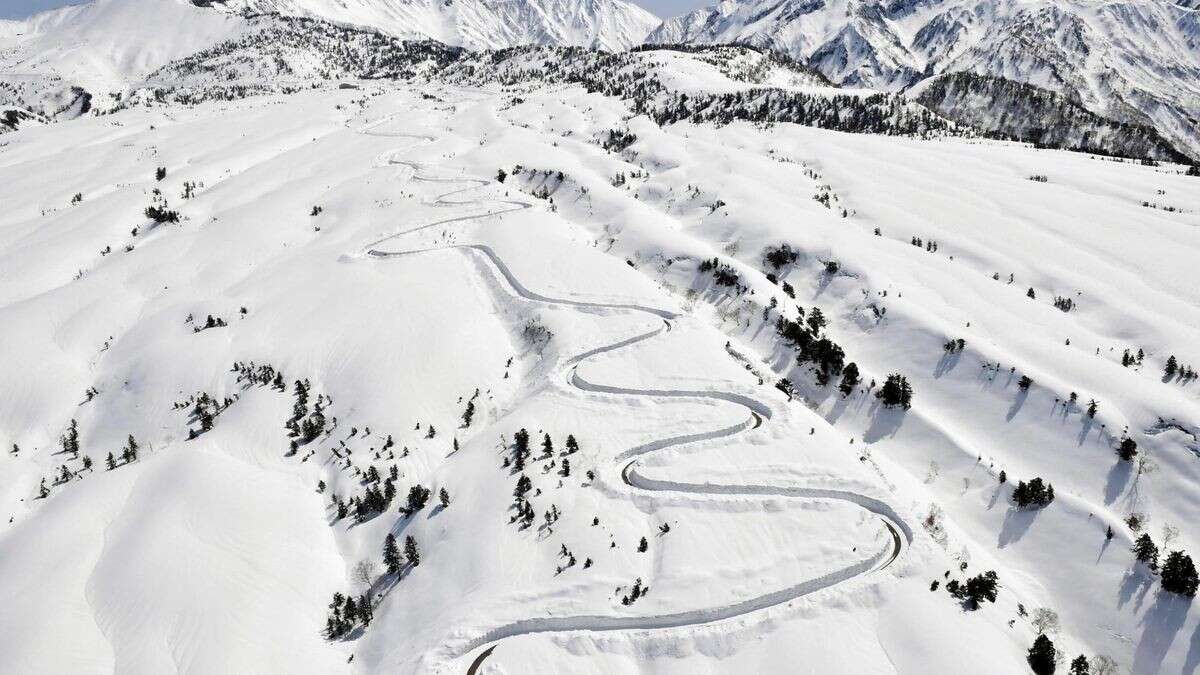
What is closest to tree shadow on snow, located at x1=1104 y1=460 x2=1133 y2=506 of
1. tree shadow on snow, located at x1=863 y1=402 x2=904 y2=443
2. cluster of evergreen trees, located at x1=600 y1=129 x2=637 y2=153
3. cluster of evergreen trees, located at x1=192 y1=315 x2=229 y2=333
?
tree shadow on snow, located at x1=863 y1=402 x2=904 y2=443

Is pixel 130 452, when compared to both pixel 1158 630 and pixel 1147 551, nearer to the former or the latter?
pixel 1158 630

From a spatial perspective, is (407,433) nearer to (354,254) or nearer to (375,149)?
(354,254)

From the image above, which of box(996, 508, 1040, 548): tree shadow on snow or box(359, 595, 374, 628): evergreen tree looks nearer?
box(359, 595, 374, 628): evergreen tree

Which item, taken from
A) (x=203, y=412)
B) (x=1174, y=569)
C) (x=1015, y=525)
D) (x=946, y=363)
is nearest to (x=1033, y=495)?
(x=1015, y=525)

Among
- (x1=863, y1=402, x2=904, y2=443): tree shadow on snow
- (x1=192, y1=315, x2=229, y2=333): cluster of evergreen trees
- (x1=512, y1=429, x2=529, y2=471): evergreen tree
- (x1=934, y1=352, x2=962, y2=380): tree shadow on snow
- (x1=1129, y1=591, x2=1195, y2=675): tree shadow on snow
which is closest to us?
(x1=1129, y1=591, x2=1195, y2=675): tree shadow on snow

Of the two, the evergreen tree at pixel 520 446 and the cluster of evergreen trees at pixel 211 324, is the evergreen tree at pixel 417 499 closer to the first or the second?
the evergreen tree at pixel 520 446

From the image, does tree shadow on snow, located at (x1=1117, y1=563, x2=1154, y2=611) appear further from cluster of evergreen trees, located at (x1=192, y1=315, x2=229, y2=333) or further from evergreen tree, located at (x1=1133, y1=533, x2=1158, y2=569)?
cluster of evergreen trees, located at (x1=192, y1=315, x2=229, y2=333)

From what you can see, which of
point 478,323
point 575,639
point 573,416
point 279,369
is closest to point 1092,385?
point 573,416
